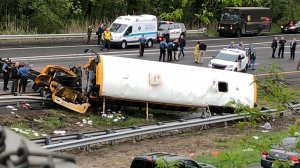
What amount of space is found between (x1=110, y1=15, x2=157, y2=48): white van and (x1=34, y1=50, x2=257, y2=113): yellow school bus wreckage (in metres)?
16.0

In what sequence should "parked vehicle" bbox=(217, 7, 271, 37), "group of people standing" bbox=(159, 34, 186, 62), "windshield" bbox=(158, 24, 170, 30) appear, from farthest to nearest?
"parked vehicle" bbox=(217, 7, 271, 37) → "windshield" bbox=(158, 24, 170, 30) → "group of people standing" bbox=(159, 34, 186, 62)

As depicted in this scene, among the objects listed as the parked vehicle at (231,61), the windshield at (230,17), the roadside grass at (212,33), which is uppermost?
the windshield at (230,17)

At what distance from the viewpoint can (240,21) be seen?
53.6 m

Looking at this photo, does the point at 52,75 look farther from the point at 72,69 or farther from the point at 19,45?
the point at 19,45

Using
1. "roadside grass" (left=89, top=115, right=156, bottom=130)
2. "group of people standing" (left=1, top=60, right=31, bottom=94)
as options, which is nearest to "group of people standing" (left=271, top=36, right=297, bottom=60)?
"roadside grass" (left=89, top=115, right=156, bottom=130)

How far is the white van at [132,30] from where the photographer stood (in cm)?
4159

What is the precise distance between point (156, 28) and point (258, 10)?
614 inches

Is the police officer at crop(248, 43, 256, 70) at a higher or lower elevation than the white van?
lower

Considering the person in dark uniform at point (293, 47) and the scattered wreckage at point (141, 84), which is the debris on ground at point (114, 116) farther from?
the person in dark uniform at point (293, 47)

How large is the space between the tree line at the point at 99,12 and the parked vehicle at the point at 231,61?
1558 cm

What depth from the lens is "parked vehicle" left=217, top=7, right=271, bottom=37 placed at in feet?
176

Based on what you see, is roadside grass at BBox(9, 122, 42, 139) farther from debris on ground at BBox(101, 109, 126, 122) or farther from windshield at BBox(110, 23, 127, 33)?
windshield at BBox(110, 23, 127, 33)

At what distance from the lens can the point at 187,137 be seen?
73.8 feet

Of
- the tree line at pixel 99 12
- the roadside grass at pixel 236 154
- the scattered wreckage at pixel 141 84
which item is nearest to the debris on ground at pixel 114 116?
the scattered wreckage at pixel 141 84
